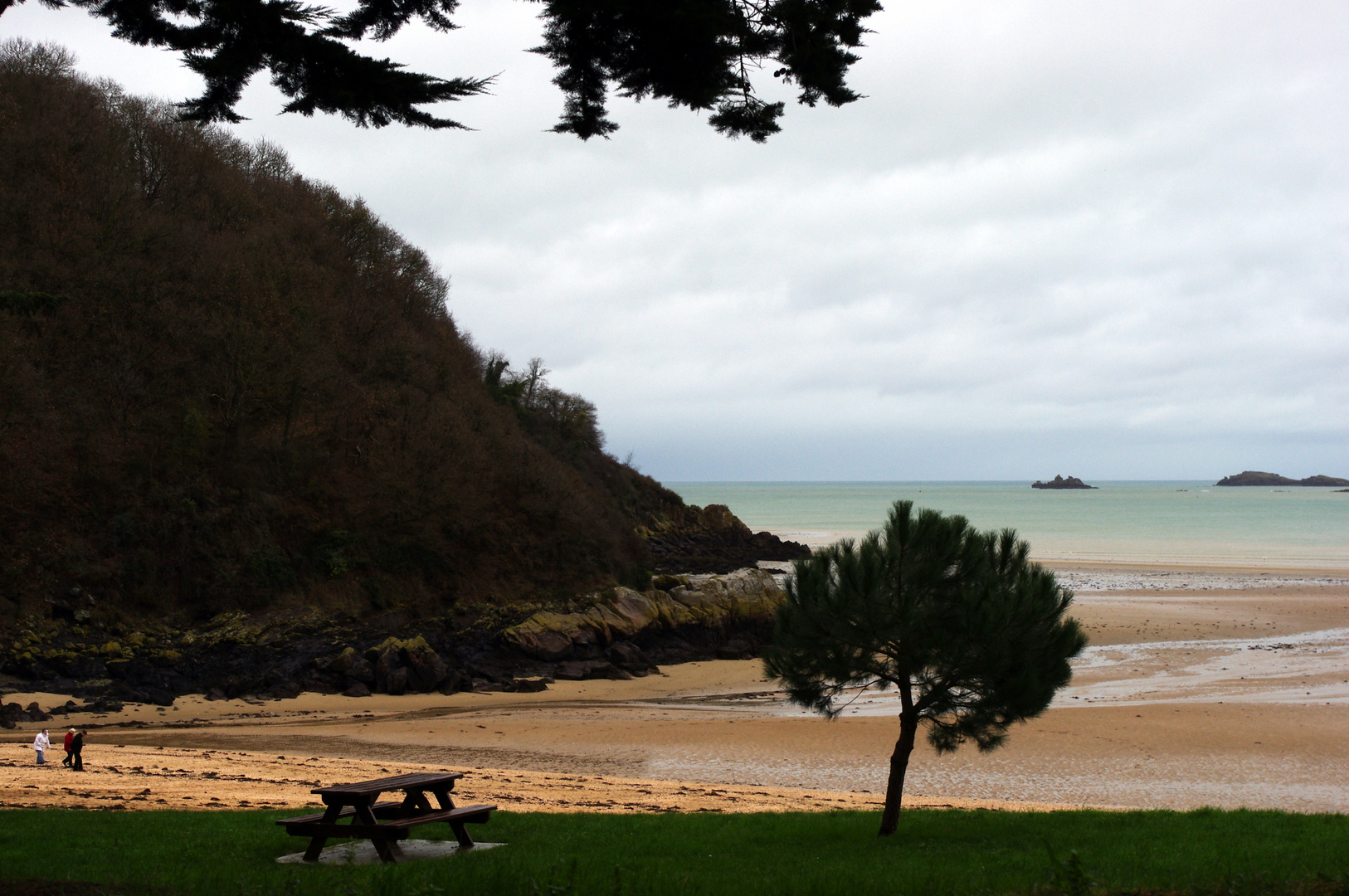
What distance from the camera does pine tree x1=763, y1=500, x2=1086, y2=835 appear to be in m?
9.62

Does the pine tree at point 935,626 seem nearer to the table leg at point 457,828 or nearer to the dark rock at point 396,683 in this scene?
the table leg at point 457,828

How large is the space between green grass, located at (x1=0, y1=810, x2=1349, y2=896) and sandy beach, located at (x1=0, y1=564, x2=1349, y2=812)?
9.41ft

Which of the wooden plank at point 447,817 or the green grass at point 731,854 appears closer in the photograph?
the green grass at point 731,854

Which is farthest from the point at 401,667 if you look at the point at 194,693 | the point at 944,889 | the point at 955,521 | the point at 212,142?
the point at 212,142

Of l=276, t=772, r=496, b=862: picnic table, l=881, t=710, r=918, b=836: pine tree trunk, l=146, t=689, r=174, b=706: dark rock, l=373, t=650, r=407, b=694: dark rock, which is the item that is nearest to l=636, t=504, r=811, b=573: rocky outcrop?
l=373, t=650, r=407, b=694: dark rock

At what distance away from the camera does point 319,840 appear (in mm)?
8125

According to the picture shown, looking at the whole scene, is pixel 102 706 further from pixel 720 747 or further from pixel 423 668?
pixel 720 747

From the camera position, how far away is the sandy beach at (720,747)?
14680 mm

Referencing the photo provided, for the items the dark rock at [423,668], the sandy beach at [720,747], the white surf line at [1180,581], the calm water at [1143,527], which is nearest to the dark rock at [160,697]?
the sandy beach at [720,747]

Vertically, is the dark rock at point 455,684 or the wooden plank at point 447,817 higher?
the wooden plank at point 447,817

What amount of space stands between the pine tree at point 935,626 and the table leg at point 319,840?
15.9ft

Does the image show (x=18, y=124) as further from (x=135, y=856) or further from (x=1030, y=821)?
(x=1030, y=821)

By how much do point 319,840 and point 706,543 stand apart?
58.5 meters

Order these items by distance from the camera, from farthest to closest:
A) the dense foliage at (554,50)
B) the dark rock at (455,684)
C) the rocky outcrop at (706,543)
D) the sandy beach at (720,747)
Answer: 1. the rocky outcrop at (706,543)
2. the dark rock at (455,684)
3. the sandy beach at (720,747)
4. the dense foliage at (554,50)
